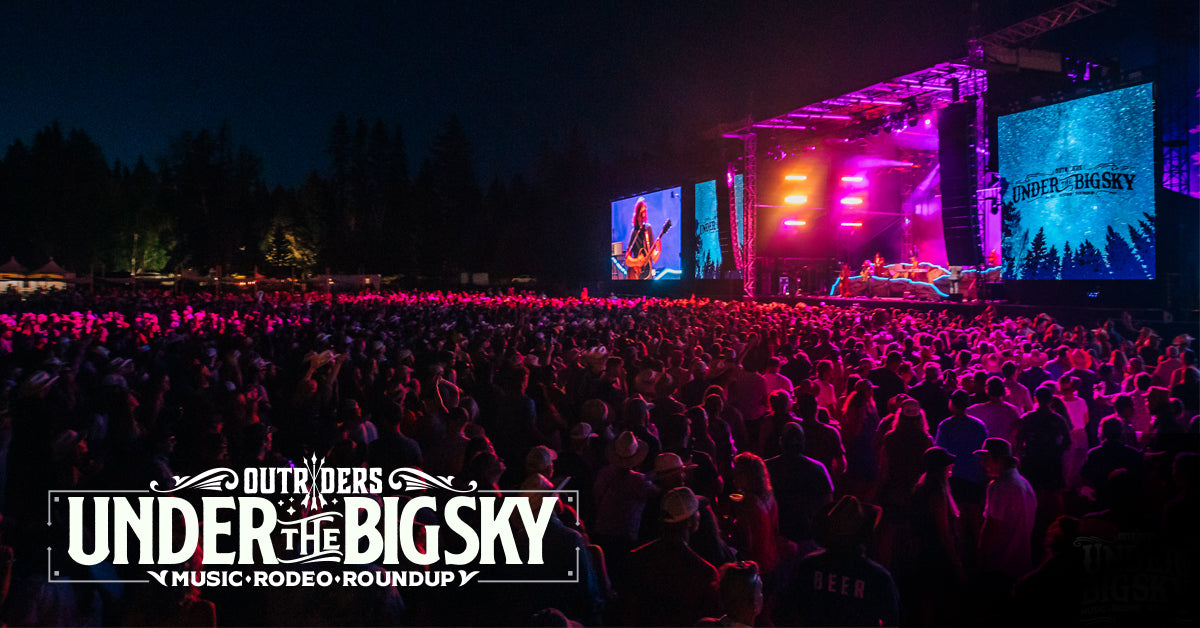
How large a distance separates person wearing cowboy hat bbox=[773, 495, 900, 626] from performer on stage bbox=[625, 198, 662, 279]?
34.7 m

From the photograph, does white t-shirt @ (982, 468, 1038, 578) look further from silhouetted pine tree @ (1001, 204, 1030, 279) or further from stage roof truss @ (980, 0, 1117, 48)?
stage roof truss @ (980, 0, 1117, 48)

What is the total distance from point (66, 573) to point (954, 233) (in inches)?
915

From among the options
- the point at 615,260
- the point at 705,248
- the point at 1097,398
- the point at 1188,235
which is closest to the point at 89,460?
the point at 1097,398

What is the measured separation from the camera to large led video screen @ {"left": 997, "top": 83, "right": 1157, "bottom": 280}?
18141mm

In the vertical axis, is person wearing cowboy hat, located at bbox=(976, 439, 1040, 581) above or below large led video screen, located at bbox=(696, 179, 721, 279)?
below

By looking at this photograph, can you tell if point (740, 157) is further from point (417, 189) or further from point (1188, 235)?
A: point (417, 189)

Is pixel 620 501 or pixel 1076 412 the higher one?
pixel 1076 412

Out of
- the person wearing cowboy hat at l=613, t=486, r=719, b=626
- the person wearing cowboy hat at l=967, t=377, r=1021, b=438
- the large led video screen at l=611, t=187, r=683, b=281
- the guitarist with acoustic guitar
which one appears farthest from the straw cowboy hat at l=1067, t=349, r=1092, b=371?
the guitarist with acoustic guitar

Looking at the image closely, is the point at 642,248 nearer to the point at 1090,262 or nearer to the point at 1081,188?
the point at 1081,188

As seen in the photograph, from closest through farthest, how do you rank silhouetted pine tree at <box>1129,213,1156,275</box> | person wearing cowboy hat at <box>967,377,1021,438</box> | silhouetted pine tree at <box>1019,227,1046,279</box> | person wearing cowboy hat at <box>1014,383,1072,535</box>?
person wearing cowboy hat at <box>1014,383,1072,535</box>, person wearing cowboy hat at <box>967,377,1021,438</box>, silhouetted pine tree at <box>1129,213,1156,275</box>, silhouetted pine tree at <box>1019,227,1046,279</box>

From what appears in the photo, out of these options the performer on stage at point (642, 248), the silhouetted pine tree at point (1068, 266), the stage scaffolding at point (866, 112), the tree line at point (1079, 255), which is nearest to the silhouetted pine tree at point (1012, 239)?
the tree line at point (1079, 255)

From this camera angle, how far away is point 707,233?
34719 millimetres

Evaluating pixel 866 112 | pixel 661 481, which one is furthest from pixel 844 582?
pixel 866 112
